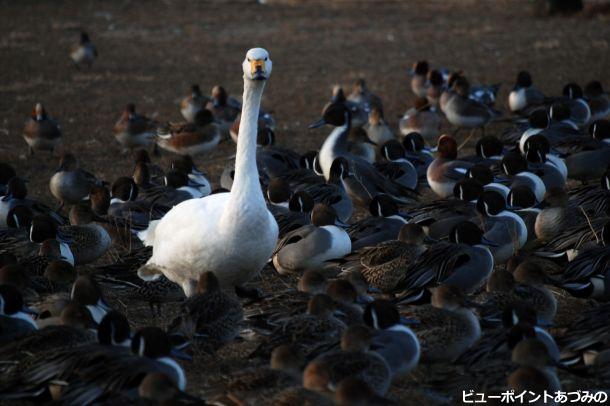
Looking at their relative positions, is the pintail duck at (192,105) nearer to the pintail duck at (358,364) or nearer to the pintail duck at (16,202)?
the pintail duck at (16,202)

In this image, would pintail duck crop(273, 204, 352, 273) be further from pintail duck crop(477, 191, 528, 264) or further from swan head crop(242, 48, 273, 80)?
swan head crop(242, 48, 273, 80)

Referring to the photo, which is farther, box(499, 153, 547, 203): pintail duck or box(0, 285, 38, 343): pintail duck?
Result: box(499, 153, 547, 203): pintail duck

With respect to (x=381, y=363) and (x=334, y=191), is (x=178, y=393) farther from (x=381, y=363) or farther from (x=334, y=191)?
(x=334, y=191)

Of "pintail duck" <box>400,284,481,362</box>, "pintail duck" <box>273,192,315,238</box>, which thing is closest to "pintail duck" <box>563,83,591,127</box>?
"pintail duck" <box>273,192,315,238</box>

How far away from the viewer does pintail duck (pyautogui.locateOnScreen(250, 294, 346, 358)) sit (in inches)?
205

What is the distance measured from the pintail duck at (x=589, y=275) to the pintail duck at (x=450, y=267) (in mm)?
496

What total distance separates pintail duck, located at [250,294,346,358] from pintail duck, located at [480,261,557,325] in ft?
2.96

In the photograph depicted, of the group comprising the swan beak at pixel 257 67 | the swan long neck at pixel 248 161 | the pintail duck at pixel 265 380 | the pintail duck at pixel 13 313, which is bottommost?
the pintail duck at pixel 265 380

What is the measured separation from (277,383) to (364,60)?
1292cm

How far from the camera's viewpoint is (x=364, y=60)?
1717 centimetres

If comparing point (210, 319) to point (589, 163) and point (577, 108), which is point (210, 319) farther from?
point (577, 108)

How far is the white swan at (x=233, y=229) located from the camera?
235 inches

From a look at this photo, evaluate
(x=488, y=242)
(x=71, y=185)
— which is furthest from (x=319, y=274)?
(x=71, y=185)

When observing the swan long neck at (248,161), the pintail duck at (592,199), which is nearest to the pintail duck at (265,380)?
the swan long neck at (248,161)
